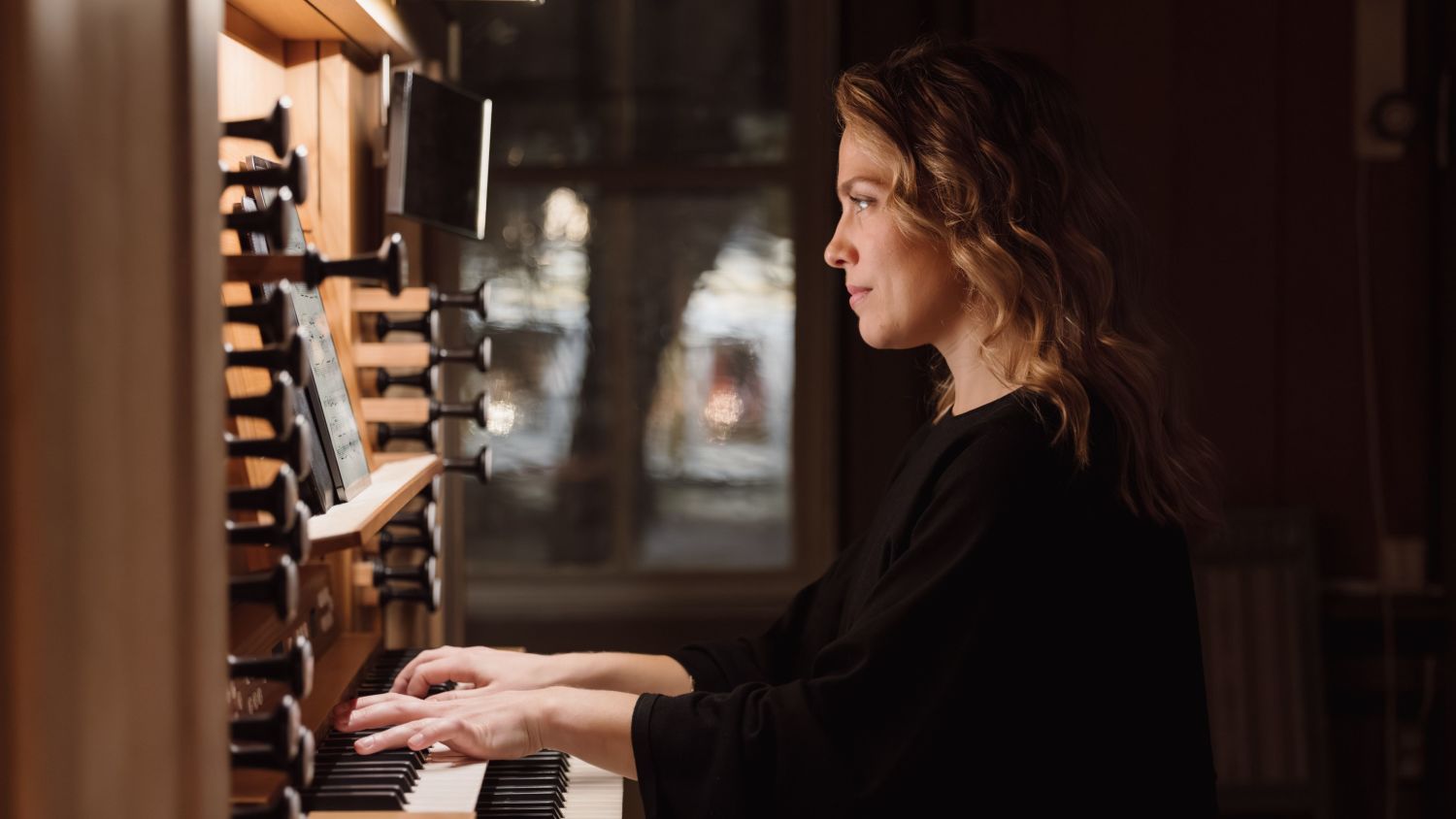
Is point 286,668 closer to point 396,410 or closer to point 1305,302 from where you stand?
point 396,410

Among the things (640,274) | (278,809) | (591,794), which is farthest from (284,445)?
(640,274)

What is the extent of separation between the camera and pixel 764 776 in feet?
4.32

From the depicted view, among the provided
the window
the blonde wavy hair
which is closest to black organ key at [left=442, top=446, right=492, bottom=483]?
the blonde wavy hair

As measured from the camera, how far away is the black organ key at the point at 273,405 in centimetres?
100

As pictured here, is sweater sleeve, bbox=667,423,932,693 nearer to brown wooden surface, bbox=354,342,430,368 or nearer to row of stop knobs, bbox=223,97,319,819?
brown wooden surface, bbox=354,342,430,368

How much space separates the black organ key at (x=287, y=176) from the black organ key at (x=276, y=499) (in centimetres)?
22

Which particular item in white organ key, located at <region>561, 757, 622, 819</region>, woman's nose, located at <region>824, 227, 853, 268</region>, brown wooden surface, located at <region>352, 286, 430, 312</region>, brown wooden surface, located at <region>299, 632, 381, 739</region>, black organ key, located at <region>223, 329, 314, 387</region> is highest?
woman's nose, located at <region>824, 227, 853, 268</region>

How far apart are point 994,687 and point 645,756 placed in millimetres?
365

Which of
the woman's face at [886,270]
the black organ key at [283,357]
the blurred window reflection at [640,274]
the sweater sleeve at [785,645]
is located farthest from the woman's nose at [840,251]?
the blurred window reflection at [640,274]

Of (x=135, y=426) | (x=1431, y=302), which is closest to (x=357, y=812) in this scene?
(x=135, y=426)

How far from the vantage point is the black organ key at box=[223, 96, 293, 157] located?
993 mm

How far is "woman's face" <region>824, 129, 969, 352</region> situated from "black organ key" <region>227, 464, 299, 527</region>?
0.72m

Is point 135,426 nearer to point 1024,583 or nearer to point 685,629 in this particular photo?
point 1024,583

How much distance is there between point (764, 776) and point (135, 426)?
0.77 m
